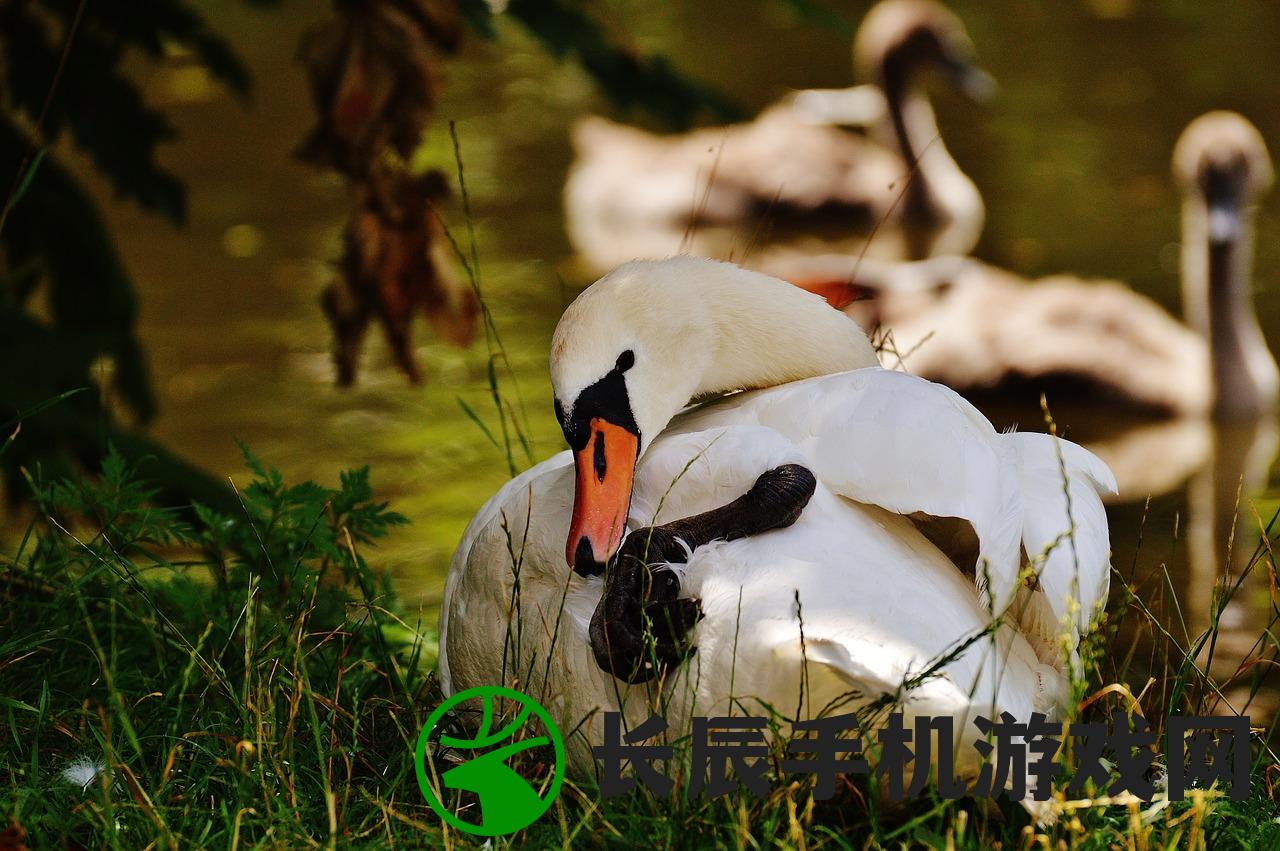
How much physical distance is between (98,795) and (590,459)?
0.93 metres

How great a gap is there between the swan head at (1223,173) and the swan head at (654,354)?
194 inches

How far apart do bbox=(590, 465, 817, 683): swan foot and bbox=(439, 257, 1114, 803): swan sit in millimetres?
12

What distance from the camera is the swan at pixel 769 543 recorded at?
2289 millimetres

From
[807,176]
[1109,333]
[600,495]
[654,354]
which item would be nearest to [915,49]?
[807,176]

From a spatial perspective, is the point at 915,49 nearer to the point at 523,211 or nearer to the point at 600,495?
the point at 523,211

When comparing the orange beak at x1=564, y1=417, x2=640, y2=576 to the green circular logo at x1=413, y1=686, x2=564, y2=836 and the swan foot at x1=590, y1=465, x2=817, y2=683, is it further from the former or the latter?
the green circular logo at x1=413, y1=686, x2=564, y2=836

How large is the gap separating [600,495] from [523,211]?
283 inches

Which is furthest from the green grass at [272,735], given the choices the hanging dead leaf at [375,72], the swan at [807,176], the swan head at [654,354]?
the swan at [807,176]

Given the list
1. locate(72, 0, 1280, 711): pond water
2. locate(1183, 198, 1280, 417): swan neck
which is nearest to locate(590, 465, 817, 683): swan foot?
locate(72, 0, 1280, 711): pond water

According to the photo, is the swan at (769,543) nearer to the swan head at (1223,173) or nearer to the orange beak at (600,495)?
the orange beak at (600,495)

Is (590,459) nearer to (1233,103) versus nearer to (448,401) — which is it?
(448,401)

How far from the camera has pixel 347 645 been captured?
113 inches

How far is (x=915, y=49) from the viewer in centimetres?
1178

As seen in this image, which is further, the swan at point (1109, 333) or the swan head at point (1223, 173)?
the swan head at point (1223, 173)
